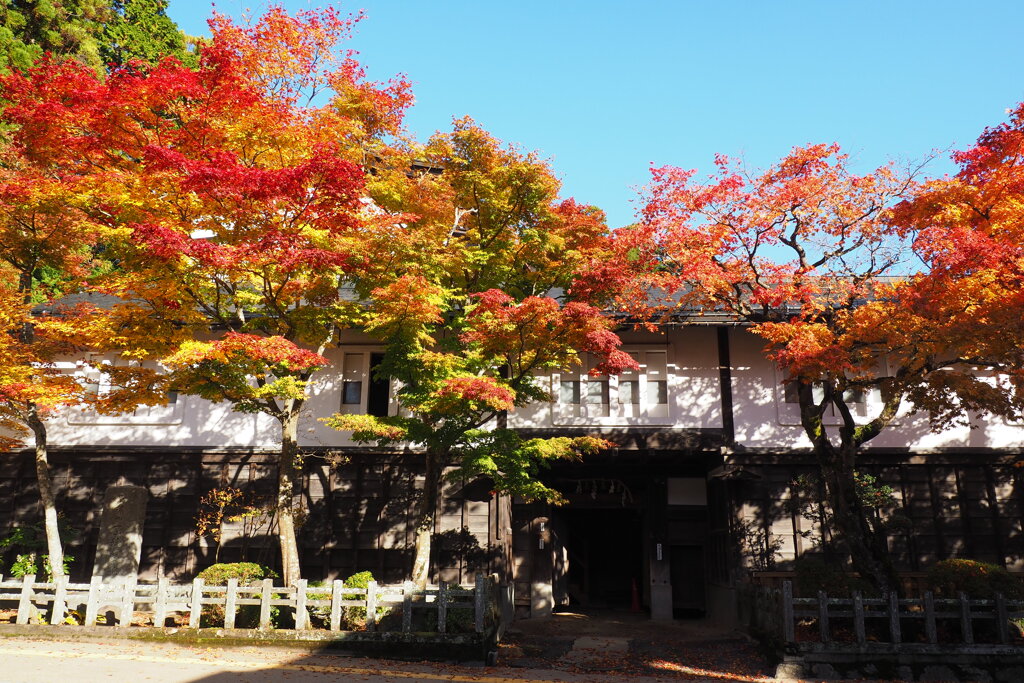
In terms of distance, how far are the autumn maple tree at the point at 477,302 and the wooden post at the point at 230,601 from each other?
3.52 meters

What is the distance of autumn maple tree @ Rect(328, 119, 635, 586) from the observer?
13320mm

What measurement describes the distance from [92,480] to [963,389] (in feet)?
67.4

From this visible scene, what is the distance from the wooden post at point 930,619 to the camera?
38.5 ft

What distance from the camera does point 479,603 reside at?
12672mm

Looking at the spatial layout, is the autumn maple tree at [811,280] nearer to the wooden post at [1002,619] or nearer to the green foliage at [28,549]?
the wooden post at [1002,619]

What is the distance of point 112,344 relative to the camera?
13.9 meters

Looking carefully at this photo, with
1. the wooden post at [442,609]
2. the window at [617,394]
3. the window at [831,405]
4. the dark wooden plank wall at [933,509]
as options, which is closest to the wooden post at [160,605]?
the wooden post at [442,609]

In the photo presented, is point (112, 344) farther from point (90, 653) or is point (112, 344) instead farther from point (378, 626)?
point (378, 626)

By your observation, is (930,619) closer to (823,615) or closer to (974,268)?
(823,615)

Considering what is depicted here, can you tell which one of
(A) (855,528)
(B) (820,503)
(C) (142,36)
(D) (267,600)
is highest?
(C) (142,36)

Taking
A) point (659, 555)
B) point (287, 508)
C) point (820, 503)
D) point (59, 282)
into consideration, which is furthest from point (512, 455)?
point (59, 282)

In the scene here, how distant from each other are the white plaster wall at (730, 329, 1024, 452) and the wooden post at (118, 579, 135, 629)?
45.5ft

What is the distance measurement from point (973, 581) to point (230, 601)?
44.9ft

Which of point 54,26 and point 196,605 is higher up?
point 54,26
